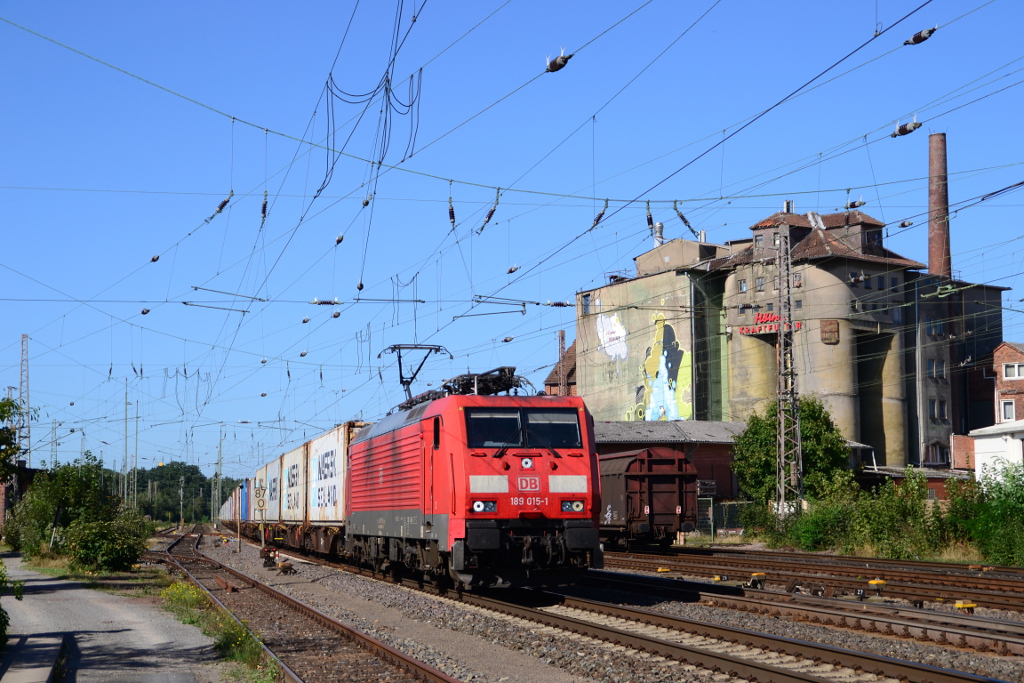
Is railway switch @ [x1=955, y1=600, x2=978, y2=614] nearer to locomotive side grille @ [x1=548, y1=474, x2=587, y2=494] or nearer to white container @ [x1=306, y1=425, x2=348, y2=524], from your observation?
locomotive side grille @ [x1=548, y1=474, x2=587, y2=494]

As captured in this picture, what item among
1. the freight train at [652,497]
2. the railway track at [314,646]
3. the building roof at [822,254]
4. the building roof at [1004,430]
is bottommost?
the railway track at [314,646]

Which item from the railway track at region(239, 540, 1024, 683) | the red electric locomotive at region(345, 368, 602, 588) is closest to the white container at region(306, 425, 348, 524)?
A: the red electric locomotive at region(345, 368, 602, 588)

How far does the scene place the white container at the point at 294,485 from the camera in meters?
34.1

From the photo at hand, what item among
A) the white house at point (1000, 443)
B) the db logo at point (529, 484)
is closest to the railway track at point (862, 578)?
the db logo at point (529, 484)

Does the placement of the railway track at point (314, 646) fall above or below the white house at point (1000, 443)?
below

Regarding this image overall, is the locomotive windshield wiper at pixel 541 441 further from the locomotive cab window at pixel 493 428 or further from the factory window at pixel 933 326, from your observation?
the factory window at pixel 933 326

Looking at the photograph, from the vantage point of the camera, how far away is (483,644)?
13.2 m

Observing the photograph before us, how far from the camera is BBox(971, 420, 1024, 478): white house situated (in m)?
35.0

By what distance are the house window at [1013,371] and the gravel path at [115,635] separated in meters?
67.5

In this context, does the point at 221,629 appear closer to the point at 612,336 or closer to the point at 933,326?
the point at 612,336

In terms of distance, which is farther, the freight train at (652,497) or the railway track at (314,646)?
the freight train at (652,497)

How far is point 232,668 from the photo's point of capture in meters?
11.7

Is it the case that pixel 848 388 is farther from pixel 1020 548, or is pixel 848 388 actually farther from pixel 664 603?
pixel 664 603

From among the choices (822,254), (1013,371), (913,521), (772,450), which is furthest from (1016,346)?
(913,521)
